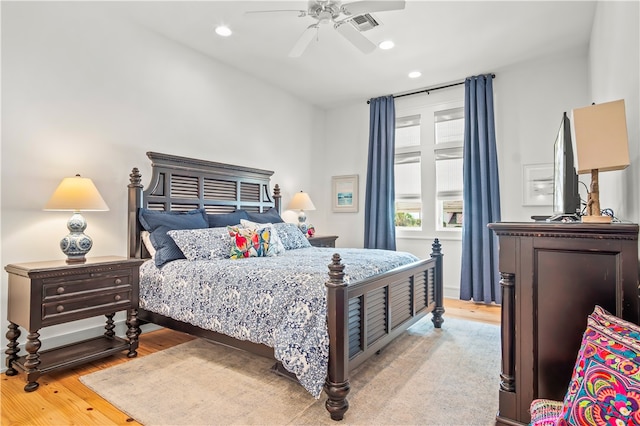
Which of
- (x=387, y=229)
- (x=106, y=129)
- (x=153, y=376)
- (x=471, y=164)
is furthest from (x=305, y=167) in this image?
(x=153, y=376)

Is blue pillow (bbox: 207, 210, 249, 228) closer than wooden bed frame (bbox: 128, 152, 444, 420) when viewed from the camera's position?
No

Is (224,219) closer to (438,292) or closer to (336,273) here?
(336,273)

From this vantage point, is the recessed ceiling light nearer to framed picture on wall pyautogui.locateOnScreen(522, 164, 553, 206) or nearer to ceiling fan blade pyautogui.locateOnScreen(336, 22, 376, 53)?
ceiling fan blade pyautogui.locateOnScreen(336, 22, 376, 53)

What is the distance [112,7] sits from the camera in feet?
10.2

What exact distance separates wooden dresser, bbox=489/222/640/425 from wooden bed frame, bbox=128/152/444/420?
812mm

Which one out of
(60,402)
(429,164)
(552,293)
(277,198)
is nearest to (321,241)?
(277,198)

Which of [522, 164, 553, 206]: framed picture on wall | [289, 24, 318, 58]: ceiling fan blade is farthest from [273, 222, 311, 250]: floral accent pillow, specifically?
[522, 164, 553, 206]: framed picture on wall

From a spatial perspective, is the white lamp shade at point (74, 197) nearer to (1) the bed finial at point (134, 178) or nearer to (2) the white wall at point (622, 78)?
(1) the bed finial at point (134, 178)

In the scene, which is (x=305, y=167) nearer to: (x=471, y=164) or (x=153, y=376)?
(x=471, y=164)

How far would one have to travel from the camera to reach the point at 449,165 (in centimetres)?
496

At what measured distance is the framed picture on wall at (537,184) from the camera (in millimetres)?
4184

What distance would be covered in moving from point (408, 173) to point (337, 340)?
3.80 metres

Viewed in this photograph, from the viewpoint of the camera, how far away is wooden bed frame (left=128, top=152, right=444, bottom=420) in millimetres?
1961

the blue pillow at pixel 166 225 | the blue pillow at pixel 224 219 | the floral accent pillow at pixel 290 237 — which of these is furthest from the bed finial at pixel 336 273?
the blue pillow at pixel 224 219
